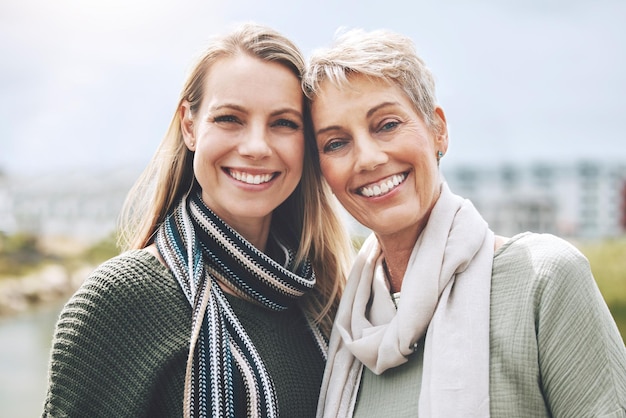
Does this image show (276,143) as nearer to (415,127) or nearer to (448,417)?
(415,127)

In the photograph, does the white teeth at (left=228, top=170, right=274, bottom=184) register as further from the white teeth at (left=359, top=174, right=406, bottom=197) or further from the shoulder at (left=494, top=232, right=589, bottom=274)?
the shoulder at (left=494, top=232, right=589, bottom=274)

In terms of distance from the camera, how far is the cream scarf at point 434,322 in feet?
6.84

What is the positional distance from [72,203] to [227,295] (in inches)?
1665

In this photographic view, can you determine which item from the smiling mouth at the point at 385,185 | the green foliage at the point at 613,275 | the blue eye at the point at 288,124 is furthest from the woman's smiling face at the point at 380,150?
the green foliage at the point at 613,275

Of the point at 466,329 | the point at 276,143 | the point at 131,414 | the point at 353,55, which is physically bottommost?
the point at 131,414

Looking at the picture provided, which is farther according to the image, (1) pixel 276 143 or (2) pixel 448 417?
(1) pixel 276 143

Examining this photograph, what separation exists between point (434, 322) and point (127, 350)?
948mm

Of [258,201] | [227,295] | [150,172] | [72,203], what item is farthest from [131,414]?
[72,203]

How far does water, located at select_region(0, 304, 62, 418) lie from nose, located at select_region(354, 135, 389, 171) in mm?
8890

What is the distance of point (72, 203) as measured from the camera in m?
42.6

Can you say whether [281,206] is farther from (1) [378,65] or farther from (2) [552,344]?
(2) [552,344]

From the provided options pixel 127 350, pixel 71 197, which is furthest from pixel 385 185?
pixel 71 197

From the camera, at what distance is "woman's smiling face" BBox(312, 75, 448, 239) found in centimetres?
240

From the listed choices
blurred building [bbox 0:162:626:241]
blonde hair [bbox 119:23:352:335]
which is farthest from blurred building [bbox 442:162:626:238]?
blonde hair [bbox 119:23:352:335]
